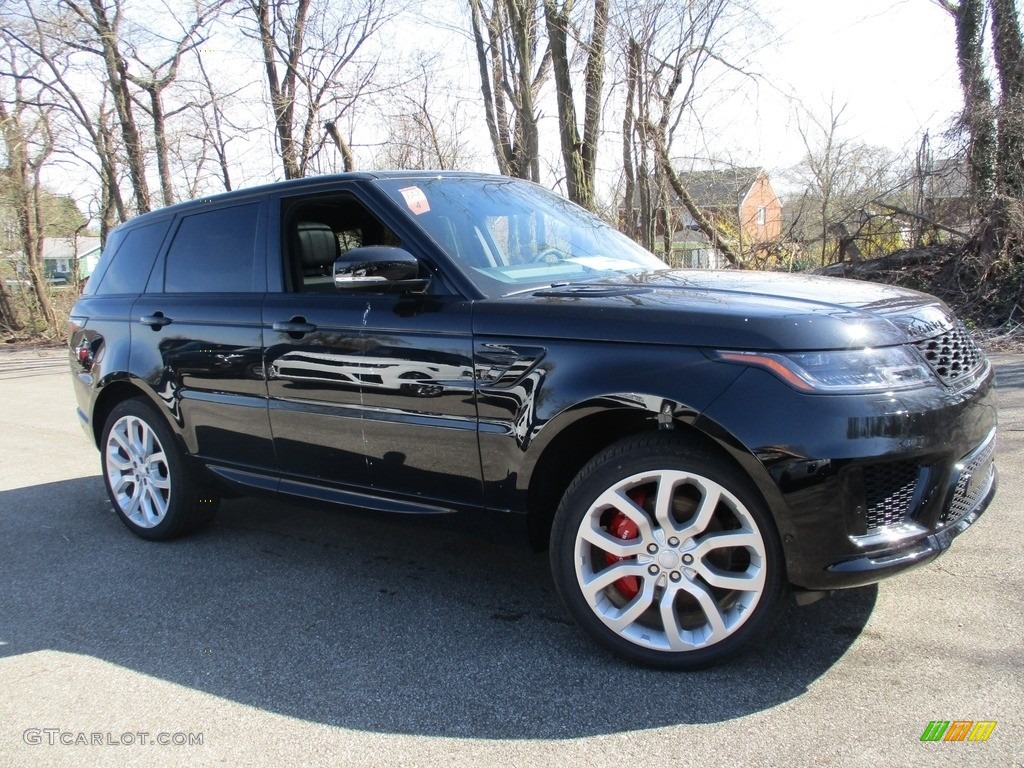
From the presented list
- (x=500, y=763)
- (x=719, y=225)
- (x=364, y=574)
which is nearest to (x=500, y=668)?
(x=500, y=763)

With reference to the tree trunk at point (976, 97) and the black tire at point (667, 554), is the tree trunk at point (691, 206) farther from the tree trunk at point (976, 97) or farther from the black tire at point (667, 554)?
the black tire at point (667, 554)

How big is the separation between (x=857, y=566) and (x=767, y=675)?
0.53 metres

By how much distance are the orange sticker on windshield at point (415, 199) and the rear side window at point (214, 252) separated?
95 cm

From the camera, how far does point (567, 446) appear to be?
10.1 ft

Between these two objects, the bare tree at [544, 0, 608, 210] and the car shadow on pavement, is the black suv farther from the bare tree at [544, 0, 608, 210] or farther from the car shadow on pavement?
the bare tree at [544, 0, 608, 210]

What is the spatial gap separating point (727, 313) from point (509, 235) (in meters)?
1.38

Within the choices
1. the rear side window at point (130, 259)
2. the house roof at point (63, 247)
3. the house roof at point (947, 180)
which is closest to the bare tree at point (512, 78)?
the house roof at point (947, 180)

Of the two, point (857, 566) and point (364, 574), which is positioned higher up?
point (857, 566)

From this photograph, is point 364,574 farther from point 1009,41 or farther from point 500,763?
point 1009,41

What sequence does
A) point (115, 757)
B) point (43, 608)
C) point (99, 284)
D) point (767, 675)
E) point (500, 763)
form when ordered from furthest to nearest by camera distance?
point (99, 284) < point (43, 608) < point (767, 675) < point (115, 757) < point (500, 763)

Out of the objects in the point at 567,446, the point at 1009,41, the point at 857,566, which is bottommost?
the point at 857,566
